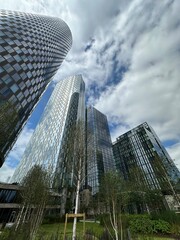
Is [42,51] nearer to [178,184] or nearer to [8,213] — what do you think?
[8,213]

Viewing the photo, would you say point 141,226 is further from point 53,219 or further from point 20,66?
point 20,66

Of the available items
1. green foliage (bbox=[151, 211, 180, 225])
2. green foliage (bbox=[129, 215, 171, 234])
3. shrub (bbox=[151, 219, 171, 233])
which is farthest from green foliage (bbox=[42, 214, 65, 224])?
green foliage (bbox=[151, 211, 180, 225])

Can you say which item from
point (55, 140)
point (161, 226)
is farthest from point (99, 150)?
point (161, 226)

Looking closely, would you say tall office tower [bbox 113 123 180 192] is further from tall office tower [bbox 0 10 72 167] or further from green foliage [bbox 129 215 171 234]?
tall office tower [bbox 0 10 72 167]

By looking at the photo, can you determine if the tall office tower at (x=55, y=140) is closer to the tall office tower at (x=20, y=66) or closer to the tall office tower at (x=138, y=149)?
the tall office tower at (x=20, y=66)

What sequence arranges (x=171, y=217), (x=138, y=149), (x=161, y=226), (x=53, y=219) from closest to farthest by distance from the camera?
1. (x=161, y=226)
2. (x=171, y=217)
3. (x=53, y=219)
4. (x=138, y=149)

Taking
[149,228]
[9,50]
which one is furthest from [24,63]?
[149,228]

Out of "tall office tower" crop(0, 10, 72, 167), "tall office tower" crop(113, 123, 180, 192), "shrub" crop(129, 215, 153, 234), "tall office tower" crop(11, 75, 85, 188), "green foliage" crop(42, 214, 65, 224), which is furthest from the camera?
"tall office tower" crop(113, 123, 180, 192)

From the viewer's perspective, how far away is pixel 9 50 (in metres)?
29.2

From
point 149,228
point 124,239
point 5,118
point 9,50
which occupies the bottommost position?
point 124,239

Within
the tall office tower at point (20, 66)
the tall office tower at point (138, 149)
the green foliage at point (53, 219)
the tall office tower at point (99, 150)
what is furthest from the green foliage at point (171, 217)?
the tall office tower at point (138, 149)

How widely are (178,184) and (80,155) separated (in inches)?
916

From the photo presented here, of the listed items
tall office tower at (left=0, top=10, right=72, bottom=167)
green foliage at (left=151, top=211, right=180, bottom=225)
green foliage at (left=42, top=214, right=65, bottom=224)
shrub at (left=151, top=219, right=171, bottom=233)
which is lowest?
shrub at (left=151, top=219, right=171, bottom=233)

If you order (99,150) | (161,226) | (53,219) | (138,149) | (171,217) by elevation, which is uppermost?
(138,149)
